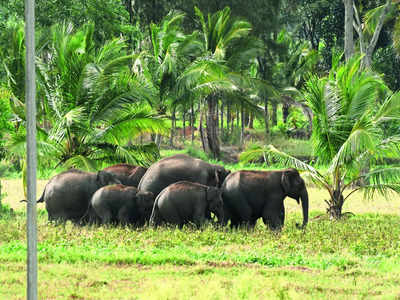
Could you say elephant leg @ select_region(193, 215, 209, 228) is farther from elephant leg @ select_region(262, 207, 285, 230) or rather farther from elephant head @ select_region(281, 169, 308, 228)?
elephant head @ select_region(281, 169, 308, 228)

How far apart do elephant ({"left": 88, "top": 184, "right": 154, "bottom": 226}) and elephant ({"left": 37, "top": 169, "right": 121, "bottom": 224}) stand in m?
0.77

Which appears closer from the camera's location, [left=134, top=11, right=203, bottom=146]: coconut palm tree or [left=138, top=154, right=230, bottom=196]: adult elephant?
[left=138, top=154, right=230, bottom=196]: adult elephant

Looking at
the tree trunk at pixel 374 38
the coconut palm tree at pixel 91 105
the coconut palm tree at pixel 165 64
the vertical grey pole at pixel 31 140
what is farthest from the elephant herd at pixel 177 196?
the tree trunk at pixel 374 38

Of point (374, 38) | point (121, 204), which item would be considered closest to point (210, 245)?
point (121, 204)

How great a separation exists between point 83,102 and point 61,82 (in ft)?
2.36

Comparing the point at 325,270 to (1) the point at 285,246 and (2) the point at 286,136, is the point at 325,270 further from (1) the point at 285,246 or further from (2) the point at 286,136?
(2) the point at 286,136

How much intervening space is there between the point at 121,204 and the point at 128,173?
2100mm

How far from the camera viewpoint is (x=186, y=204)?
13.7m

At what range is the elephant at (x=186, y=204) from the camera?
13750mm

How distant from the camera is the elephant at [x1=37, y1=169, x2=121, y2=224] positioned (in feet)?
48.8

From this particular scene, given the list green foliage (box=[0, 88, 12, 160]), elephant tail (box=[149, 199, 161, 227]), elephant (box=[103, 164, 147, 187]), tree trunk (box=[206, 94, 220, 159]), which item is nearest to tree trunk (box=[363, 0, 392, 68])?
tree trunk (box=[206, 94, 220, 159])

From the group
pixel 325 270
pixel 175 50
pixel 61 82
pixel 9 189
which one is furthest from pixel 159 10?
pixel 325 270

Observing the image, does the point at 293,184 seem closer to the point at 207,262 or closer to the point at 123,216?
the point at 123,216

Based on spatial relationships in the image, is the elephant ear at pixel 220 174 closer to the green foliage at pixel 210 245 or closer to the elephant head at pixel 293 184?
the elephant head at pixel 293 184
